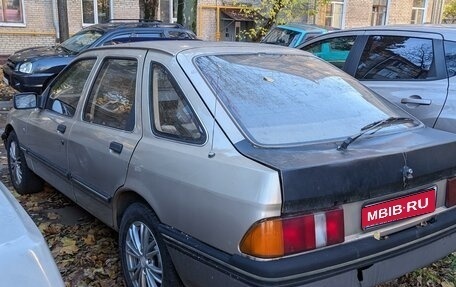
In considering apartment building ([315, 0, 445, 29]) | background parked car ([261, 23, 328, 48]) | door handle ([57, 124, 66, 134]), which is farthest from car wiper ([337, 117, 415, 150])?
apartment building ([315, 0, 445, 29])

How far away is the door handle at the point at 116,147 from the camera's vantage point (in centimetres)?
291

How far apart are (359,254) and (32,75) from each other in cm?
830

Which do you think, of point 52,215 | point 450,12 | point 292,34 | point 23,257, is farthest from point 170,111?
point 450,12

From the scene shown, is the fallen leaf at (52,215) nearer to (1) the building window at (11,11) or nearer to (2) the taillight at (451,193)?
(2) the taillight at (451,193)

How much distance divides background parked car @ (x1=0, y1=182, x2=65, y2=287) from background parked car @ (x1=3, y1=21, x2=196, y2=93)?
7643mm

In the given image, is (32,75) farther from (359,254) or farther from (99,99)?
(359,254)

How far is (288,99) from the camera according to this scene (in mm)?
2725

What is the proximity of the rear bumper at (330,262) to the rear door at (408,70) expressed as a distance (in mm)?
1764

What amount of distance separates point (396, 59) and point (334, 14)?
19.5 m

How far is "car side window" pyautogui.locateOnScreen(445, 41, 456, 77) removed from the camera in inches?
162

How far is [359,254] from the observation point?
217 cm

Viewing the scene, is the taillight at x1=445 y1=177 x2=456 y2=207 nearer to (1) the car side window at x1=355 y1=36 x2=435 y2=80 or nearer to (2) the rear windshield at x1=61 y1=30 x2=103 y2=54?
(1) the car side window at x1=355 y1=36 x2=435 y2=80

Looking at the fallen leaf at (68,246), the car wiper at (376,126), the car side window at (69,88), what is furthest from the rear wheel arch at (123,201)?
the car wiper at (376,126)

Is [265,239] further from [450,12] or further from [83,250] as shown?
[450,12]
